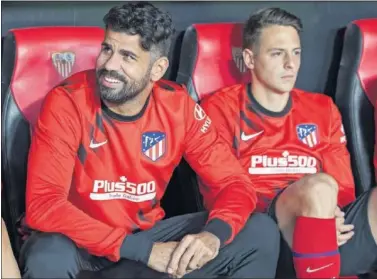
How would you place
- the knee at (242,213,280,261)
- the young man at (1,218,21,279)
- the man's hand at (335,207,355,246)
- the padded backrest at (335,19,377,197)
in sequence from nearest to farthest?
1. the young man at (1,218,21,279)
2. the knee at (242,213,280,261)
3. the man's hand at (335,207,355,246)
4. the padded backrest at (335,19,377,197)

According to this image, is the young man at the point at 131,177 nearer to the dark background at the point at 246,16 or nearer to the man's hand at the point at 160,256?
the man's hand at the point at 160,256

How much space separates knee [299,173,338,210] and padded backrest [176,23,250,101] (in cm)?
57

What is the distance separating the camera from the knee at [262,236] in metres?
1.95

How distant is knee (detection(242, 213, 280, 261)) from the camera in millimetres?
1953

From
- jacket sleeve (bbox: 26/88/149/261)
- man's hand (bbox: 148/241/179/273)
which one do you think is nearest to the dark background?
jacket sleeve (bbox: 26/88/149/261)

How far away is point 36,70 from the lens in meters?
2.30

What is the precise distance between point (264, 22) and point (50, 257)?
0.97 meters

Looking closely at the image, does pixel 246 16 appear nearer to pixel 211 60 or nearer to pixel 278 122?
pixel 211 60

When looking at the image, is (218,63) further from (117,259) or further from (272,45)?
(117,259)

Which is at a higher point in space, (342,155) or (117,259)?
(342,155)

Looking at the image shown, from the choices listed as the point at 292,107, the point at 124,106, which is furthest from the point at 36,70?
the point at 292,107

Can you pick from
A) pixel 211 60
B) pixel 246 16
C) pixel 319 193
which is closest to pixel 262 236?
pixel 319 193

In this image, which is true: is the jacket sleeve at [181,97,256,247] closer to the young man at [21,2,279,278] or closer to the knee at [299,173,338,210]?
the young man at [21,2,279,278]

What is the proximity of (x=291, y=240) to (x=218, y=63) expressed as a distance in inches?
26.6
